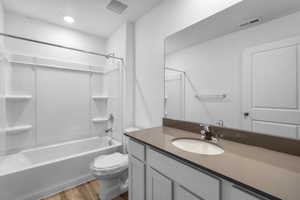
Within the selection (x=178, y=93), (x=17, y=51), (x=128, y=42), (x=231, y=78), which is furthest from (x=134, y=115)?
(x=17, y=51)

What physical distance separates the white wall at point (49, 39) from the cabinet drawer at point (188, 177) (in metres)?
2.57

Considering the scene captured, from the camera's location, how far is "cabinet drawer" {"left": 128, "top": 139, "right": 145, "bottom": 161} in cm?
121

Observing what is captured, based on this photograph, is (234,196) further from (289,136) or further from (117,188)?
(117,188)

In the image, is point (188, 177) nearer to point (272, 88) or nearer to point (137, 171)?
point (137, 171)

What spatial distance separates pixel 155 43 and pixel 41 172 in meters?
2.28

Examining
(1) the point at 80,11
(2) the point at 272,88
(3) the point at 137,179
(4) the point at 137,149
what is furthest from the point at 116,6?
(3) the point at 137,179

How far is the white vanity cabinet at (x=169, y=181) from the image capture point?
674mm

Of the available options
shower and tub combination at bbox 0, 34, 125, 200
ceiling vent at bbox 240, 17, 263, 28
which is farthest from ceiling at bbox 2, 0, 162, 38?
ceiling vent at bbox 240, 17, 263, 28

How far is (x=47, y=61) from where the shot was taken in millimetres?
2369

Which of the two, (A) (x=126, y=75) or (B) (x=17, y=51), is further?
(A) (x=126, y=75)

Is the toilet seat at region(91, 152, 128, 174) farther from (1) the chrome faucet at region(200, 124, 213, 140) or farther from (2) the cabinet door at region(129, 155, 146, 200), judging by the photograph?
(1) the chrome faucet at region(200, 124, 213, 140)

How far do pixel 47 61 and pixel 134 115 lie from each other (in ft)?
5.93

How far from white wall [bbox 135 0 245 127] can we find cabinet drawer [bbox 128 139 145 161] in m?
0.66

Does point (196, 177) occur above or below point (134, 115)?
below
